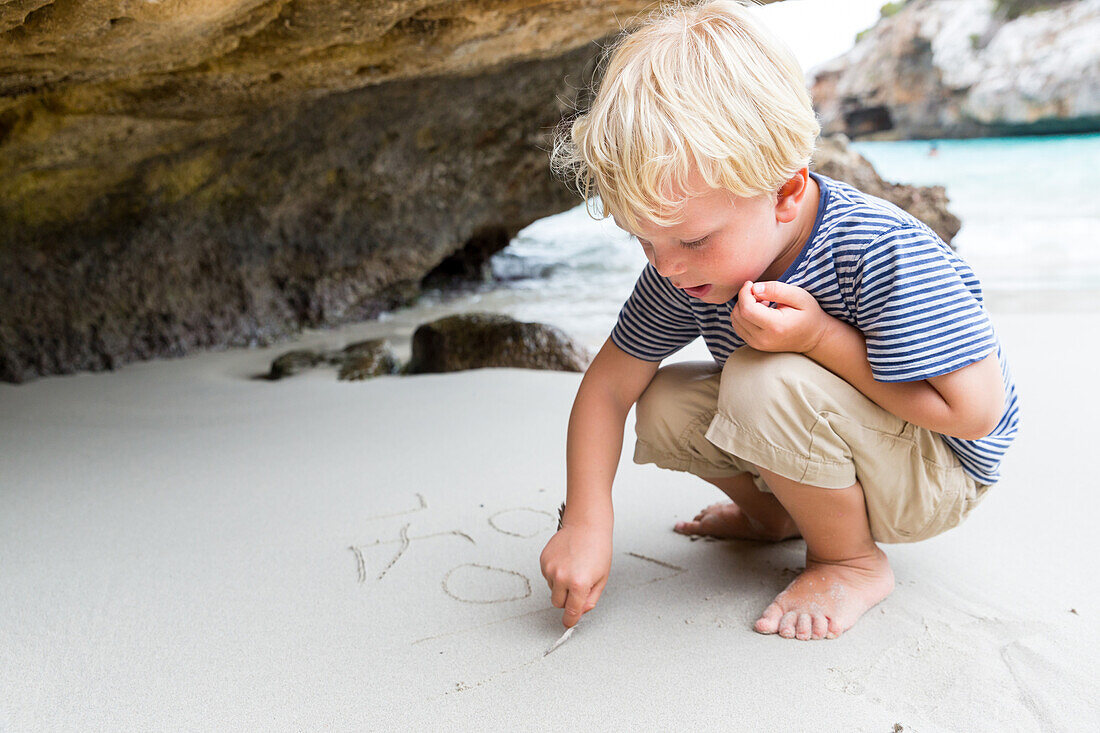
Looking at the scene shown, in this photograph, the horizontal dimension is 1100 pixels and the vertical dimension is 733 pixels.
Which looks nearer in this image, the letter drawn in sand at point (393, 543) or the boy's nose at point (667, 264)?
the boy's nose at point (667, 264)

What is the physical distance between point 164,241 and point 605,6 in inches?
78.1

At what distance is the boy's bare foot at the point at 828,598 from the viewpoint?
1.30 meters

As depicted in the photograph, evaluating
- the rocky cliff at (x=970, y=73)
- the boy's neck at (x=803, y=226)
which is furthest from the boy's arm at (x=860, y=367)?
the rocky cliff at (x=970, y=73)

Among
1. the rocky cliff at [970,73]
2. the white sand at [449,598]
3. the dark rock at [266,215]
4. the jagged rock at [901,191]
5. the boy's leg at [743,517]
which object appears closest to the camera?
the white sand at [449,598]

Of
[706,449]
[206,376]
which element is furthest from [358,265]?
[706,449]

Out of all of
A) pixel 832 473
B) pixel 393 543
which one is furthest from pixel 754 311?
pixel 393 543

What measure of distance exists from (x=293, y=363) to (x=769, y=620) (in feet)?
7.40

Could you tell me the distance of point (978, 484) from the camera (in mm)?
1439

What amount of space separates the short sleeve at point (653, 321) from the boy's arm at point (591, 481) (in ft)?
0.08

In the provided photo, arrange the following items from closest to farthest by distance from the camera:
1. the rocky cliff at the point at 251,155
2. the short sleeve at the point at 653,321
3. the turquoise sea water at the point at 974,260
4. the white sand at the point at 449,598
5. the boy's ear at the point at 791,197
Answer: the white sand at the point at 449,598
the boy's ear at the point at 791,197
the short sleeve at the point at 653,321
the rocky cliff at the point at 251,155
the turquoise sea water at the point at 974,260

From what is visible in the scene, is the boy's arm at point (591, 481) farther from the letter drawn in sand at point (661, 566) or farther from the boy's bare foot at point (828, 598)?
the boy's bare foot at point (828, 598)

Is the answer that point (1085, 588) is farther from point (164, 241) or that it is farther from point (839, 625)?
point (164, 241)

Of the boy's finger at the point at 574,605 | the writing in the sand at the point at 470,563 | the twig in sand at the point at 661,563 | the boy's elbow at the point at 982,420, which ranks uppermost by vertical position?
the boy's elbow at the point at 982,420

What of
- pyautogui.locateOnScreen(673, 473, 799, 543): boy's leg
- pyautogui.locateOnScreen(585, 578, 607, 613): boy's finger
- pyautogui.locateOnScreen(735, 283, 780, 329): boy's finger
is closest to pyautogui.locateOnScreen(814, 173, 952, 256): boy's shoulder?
pyautogui.locateOnScreen(735, 283, 780, 329): boy's finger
